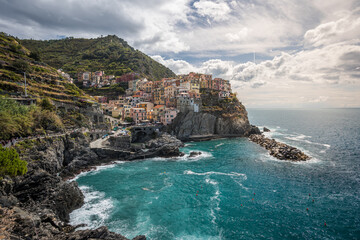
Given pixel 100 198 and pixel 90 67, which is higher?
pixel 90 67

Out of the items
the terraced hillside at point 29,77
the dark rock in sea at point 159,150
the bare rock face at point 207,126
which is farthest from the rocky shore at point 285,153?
the terraced hillside at point 29,77

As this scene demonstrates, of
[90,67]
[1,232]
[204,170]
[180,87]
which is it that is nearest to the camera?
[1,232]

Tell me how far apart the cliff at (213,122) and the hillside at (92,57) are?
76326mm

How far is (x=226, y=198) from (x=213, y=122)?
5287 centimetres

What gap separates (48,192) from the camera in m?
25.2

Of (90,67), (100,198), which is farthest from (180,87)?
(90,67)

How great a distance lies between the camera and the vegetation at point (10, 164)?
22.4 meters

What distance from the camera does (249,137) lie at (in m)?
77.4

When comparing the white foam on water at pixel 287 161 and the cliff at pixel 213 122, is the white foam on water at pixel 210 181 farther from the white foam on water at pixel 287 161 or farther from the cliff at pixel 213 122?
the cliff at pixel 213 122

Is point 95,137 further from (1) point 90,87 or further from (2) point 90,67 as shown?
(2) point 90,67

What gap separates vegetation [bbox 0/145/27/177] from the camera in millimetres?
22359

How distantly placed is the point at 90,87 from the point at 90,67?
3680 centimetres

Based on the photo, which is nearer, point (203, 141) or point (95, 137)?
point (95, 137)

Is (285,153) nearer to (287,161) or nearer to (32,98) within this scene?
(287,161)
